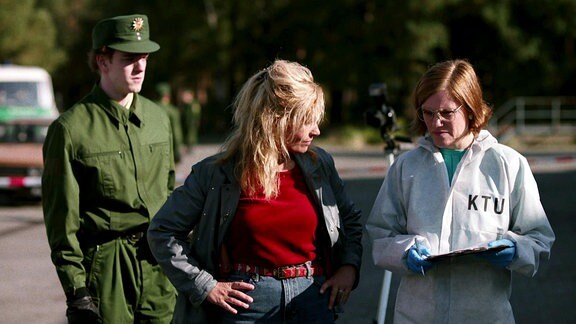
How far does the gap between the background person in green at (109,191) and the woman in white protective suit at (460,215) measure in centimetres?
110

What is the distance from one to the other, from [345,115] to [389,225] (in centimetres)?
3457

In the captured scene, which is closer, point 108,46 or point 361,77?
point 108,46

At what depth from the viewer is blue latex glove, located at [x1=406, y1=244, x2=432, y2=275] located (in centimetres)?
329

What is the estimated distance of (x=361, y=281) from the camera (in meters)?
8.80

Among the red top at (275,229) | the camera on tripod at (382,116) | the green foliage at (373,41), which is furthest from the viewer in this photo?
the green foliage at (373,41)

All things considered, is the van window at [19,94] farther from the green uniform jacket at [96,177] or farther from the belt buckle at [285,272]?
the belt buckle at [285,272]

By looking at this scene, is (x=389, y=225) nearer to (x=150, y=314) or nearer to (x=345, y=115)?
(x=150, y=314)

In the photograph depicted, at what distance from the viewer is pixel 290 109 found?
329 cm

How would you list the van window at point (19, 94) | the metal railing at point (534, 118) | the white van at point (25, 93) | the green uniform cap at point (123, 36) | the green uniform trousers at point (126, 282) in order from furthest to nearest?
the metal railing at point (534, 118), the van window at point (19, 94), the white van at point (25, 93), the green uniform cap at point (123, 36), the green uniform trousers at point (126, 282)

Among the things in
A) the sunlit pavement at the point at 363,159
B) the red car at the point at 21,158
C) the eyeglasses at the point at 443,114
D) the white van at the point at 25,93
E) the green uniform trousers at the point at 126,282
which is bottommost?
the sunlit pavement at the point at 363,159

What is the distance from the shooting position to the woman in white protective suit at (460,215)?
3.35 metres

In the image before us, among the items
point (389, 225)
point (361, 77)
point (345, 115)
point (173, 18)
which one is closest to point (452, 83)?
point (389, 225)

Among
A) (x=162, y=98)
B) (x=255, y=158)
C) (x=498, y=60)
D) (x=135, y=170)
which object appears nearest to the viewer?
(x=255, y=158)

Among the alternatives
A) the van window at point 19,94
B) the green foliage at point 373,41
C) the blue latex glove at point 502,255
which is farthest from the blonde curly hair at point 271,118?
the green foliage at point 373,41
